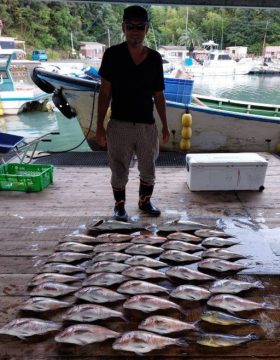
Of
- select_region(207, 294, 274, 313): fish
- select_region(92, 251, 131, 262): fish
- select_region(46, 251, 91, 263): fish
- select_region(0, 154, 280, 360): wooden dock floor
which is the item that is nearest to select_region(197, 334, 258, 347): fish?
select_region(0, 154, 280, 360): wooden dock floor

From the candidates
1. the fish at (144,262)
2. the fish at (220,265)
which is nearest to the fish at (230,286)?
the fish at (220,265)

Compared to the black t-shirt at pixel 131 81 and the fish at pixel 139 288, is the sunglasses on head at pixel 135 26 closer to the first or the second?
the black t-shirt at pixel 131 81

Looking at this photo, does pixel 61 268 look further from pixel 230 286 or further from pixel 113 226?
pixel 230 286

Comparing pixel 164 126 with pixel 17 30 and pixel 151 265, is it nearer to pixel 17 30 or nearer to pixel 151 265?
pixel 151 265

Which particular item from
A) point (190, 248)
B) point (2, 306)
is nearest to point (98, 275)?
point (2, 306)

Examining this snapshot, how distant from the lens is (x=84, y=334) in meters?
1.72

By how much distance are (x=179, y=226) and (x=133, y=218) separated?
0.54 metres

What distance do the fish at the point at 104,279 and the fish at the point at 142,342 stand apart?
497mm

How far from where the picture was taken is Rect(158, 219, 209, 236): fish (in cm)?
300

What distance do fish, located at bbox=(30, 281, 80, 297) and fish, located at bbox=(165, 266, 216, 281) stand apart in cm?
65

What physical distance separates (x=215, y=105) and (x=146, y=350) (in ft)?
24.7

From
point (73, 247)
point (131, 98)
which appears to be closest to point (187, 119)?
point (131, 98)

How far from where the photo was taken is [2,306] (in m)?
2.02

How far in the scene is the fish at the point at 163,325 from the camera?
1762 mm
